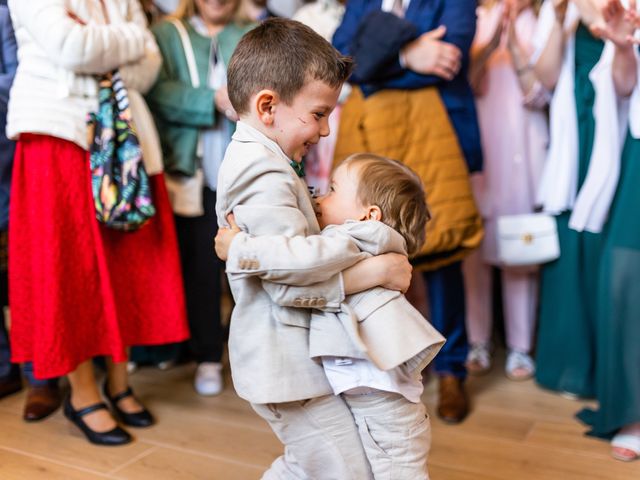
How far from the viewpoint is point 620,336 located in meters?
1.92

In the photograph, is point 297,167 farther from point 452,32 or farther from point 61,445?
point 61,445

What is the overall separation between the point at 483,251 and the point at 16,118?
1.52m

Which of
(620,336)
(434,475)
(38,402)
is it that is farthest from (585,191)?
(38,402)

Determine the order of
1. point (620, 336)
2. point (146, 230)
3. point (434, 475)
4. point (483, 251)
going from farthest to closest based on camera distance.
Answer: point (483, 251) → point (146, 230) → point (620, 336) → point (434, 475)

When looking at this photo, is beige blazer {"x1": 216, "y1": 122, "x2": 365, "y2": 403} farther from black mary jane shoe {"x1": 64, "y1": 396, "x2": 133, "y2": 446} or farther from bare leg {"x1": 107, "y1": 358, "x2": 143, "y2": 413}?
bare leg {"x1": 107, "y1": 358, "x2": 143, "y2": 413}

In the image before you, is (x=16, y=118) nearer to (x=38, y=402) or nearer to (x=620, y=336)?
(x=38, y=402)

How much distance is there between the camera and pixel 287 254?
1120 millimetres

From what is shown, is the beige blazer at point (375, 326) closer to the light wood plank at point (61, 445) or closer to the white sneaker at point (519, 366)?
the light wood plank at point (61, 445)

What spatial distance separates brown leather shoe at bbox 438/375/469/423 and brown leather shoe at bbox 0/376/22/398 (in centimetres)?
134

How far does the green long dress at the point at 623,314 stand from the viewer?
1894 mm

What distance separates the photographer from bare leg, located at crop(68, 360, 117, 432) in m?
1.99

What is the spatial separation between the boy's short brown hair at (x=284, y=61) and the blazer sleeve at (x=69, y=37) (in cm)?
73

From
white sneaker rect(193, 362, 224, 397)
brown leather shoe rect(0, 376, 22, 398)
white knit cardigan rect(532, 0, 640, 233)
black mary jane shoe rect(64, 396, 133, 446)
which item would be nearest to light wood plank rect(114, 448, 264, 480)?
black mary jane shoe rect(64, 396, 133, 446)

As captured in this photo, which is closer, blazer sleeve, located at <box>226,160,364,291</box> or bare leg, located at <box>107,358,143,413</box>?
blazer sleeve, located at <box>226,160,364,291</box>
